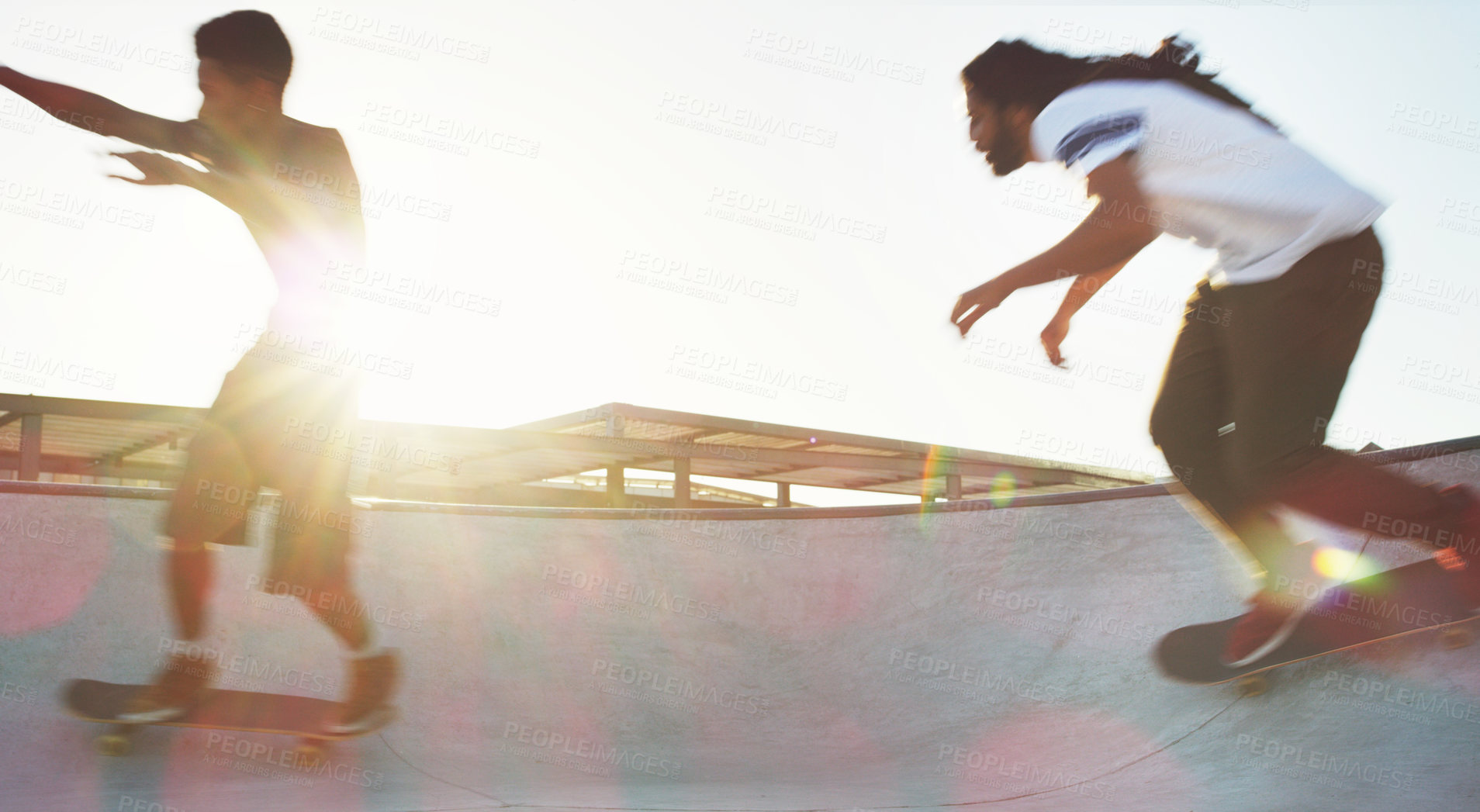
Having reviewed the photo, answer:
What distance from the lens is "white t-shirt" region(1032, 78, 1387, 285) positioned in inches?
82.9

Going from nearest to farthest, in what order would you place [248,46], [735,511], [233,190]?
[233,190] → [248,46] → [735,511]

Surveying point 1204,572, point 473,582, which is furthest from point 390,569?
point 1204,572

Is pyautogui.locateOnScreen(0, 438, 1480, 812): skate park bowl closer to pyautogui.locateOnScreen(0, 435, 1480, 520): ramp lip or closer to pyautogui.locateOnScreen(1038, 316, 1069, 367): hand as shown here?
pyautogui.locateOnScreen(0, 435, 1480, 520): ramp lip

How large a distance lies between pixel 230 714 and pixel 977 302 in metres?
3.03

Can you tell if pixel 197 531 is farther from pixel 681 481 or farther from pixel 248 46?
pixel 681 481

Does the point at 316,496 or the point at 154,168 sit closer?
the point at 154,168

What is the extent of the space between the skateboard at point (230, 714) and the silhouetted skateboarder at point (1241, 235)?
2.77 metres

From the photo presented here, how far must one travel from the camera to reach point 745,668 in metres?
5.41

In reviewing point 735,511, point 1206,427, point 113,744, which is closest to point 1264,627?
point 1206,427

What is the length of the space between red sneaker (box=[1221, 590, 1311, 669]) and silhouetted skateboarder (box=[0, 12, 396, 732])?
3.12 meters

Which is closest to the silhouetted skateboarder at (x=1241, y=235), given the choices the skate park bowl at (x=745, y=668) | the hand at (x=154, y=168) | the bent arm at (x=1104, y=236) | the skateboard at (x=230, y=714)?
the bent arm at (x=1104, y=236)

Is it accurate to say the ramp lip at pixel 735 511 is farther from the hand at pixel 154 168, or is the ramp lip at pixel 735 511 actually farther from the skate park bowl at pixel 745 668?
the hand at pixel 154 168

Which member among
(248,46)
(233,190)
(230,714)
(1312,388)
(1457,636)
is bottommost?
(230,714)

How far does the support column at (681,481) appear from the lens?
48.9 feet
